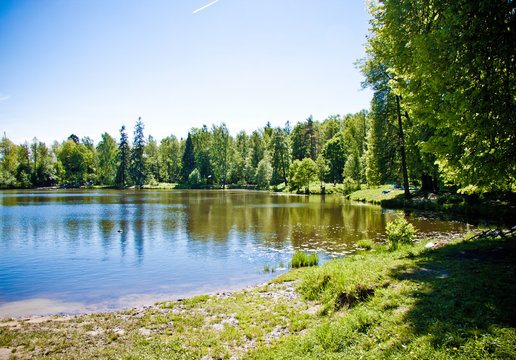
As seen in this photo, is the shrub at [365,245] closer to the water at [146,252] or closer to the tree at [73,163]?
the water at [146,252]

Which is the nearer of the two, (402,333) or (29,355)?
(402,333)

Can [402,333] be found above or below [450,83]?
below

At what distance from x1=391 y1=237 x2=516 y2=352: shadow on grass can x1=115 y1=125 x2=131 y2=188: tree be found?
109 meters

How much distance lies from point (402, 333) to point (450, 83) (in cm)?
792

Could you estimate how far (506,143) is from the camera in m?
9.23

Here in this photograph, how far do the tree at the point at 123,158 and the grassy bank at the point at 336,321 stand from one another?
10465 cm

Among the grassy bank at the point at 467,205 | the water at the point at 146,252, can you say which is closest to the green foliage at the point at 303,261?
the water at the point at 146,252

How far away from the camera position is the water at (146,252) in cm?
1191

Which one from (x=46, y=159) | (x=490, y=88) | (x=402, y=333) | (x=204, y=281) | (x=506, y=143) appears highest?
(x=46, y=159)

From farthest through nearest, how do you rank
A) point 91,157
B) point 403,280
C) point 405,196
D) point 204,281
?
1. point 91,157
2. point 405,196
3. point 204,281
4. point 403,280

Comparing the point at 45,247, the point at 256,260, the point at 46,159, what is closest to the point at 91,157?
the point at 46,159

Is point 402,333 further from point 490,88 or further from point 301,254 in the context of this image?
point 301,254

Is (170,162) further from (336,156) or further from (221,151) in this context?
(336,156)

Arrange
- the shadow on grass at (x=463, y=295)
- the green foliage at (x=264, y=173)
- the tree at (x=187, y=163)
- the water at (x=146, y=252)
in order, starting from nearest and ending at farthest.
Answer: the shadow on grass at (x=463, y=295) → the water at (x=146, y=252) → the green foliage at (x=264, y=173) → the tree at (x=187, y=163)
